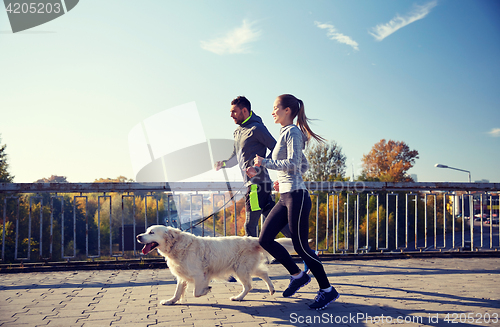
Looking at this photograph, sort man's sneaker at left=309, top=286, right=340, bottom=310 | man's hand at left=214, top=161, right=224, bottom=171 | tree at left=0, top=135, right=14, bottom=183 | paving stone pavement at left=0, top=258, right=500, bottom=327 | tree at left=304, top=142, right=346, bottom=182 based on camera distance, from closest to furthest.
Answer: paving stone pavement at left=0, top=258, right=500, bottom=327
man's sneaker at left=309, top=286, right=340, bottom=310
man's hand at left=214, top=161, right=224, bottom=171
tree at left=0, top=135, right=14, bottom=183
tree at left=304, top=142, right=346, bottom=182

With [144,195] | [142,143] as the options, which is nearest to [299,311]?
[144,195]

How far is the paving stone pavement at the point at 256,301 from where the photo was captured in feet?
9.95

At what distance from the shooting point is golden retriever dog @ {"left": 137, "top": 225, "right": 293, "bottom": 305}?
362 centimetres

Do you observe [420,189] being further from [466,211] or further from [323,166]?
[323,166]

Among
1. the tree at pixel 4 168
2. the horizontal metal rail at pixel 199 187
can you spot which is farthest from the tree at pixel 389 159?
the horizontal metal rail at pixel 199 187

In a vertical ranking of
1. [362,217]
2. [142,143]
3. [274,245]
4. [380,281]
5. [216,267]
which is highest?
[142,143]

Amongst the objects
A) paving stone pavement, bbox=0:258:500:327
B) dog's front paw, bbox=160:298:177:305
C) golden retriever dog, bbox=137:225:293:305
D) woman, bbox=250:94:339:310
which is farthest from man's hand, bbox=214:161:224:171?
dog's front paw, bbox=160:298:177:305

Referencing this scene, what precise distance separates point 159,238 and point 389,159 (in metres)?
64.1

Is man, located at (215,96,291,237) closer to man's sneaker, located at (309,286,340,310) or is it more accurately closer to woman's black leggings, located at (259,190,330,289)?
woman's black leggings, located at (259,190,330,289)

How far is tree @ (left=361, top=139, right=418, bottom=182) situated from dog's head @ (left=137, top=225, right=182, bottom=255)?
6103cm

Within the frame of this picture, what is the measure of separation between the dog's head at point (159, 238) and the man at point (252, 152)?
104cm

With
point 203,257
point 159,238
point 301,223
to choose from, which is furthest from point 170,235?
A: point 301,223

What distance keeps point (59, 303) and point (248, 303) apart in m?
1.94

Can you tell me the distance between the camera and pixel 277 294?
3965 millimetres
